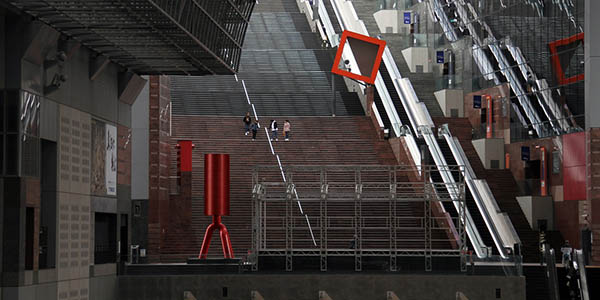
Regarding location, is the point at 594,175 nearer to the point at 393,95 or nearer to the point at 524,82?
the point at 524,82

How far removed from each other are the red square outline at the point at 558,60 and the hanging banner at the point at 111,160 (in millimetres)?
19927

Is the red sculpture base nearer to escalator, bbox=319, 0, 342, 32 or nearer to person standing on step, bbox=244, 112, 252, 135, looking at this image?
person standing on step, bbox=244, 112, 252, 135

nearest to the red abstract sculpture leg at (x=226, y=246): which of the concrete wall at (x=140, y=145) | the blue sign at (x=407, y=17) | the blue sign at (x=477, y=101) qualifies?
the concrete wall at (x=140, y=145)

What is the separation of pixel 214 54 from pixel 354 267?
7.60m

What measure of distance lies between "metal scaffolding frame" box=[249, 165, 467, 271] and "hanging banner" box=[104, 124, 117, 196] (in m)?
4.58

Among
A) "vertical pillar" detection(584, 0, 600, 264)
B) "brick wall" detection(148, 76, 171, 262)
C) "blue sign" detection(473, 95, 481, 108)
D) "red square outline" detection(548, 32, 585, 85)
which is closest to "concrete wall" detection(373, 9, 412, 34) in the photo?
"blue sign" detection(473, 95, 481, 108)

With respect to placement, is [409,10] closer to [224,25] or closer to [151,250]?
[151,250]

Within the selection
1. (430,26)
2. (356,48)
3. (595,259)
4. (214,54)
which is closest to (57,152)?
(214,54)

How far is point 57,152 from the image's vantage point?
26719 mm

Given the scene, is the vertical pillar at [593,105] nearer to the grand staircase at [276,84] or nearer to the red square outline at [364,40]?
the red square outline at [364,40]

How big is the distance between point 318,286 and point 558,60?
18880mm

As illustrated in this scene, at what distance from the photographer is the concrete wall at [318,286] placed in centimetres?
3172

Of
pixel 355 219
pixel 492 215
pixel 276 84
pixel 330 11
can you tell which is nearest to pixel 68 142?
pixel 355 219

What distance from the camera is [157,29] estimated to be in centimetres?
2634
